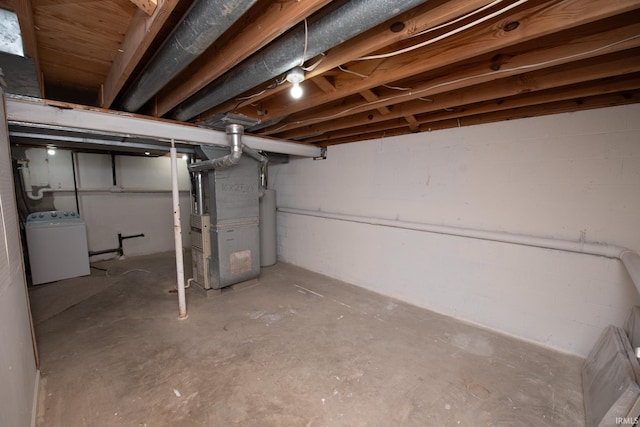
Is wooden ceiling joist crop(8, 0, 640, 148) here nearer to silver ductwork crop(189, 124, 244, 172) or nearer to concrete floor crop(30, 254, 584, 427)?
silver ductwork crop(189, 124, 244, 172)

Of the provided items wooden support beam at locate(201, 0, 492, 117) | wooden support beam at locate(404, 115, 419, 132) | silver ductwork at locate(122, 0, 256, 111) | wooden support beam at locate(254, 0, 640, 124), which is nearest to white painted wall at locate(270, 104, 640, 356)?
wooden support beam at locate(404, 115, 419, 132)

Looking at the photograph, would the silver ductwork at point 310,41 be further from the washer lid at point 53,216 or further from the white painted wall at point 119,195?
the white painted wall at point 119,195

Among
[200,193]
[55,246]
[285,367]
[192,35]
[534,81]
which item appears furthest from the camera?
[55,246]

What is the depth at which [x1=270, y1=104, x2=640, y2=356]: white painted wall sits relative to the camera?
1.89 m

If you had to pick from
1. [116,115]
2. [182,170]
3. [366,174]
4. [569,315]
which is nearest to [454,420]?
[569,315]

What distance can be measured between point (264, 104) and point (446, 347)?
108 inches

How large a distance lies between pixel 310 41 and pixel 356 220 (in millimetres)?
2516

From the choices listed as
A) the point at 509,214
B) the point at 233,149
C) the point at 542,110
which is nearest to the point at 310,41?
the point at 233,149

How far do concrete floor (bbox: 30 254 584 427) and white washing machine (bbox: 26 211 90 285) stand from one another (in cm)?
66

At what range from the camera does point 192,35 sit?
1.09 m

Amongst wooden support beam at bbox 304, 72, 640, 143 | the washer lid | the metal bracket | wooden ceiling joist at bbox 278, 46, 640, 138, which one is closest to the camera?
wooden ceiling joist at bbox 278, 46, 640, 138

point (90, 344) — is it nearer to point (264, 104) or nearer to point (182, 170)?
point (264, 104)

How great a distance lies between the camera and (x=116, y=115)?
2076 millimetres

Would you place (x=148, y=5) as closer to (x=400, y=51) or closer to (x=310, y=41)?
(x=310, y=41)
